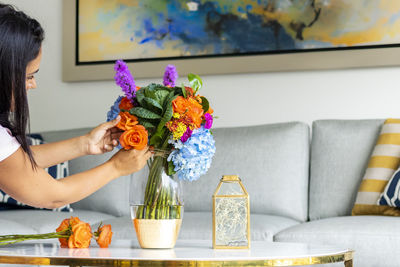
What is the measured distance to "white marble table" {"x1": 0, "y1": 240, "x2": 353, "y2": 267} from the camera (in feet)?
4.12

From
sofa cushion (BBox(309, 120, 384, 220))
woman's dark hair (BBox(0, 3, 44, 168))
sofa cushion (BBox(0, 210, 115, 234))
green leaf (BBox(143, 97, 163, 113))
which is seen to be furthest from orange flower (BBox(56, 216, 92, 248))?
sofa cushion (BBox(309, 120, 384, 220))

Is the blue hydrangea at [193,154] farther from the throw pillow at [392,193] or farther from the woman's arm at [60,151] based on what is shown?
the throw pillow at [392,193]

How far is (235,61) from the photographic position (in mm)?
3277

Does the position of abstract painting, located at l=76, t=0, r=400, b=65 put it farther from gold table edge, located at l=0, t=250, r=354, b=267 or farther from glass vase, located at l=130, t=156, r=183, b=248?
gold table edge, located at l=0, t=250, r=354, b=267

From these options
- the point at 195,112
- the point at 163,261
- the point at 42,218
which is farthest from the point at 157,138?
the point at 42,218

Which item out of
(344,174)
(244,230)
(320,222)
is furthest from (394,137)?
(244,230)

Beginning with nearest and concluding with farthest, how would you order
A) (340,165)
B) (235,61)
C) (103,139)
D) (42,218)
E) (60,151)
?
(103,139) → (60,151) → (42,218) → (340,165) → (235,61)

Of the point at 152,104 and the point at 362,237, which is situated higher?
the point at 152,104

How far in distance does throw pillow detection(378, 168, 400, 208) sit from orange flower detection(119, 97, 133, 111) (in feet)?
4.49

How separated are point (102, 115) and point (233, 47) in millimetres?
911

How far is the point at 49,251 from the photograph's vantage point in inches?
56.7

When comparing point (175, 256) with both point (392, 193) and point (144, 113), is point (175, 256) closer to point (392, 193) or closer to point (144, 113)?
point (144, 113)

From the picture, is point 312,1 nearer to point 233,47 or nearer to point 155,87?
point 233,47

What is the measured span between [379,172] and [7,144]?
Result: 174 cm
